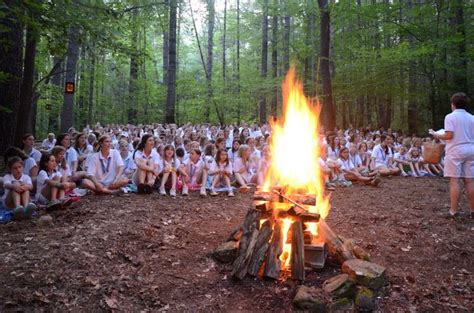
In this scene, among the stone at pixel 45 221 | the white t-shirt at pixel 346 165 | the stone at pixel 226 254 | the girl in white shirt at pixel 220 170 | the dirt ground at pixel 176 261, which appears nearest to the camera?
the dirt ground at pixel 176 261

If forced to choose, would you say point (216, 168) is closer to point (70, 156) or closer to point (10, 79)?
point (70, 156)

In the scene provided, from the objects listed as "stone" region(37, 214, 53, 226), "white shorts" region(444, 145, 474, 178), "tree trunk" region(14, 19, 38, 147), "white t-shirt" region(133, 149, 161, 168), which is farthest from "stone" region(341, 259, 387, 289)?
"tree trunk" region(14, 19, 38, 147)

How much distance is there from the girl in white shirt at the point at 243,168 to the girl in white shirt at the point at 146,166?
2225 mm

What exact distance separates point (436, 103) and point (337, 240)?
48.8 feet

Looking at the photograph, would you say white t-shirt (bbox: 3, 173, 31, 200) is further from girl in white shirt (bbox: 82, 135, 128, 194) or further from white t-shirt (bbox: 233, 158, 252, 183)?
white t-shirt (bbox: 233, 158, 252, 183)

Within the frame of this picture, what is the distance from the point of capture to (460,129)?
20.1 feet

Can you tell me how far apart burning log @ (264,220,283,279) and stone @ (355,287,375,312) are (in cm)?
93

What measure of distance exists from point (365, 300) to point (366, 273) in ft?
1.00

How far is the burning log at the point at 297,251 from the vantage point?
4062mm

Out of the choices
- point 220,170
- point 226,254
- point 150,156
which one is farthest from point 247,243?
point 150,156

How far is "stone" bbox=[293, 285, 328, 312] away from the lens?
3.56m

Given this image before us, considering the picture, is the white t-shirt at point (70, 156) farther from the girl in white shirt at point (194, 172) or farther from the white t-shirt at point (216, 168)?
the white t-shirt at point (216, 168)

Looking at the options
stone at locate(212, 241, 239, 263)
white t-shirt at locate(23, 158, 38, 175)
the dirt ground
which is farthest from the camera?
white t-shirt at locate(23, 158, 38, 175)

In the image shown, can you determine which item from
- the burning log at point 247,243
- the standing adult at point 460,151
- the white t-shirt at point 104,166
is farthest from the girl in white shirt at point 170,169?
the standing adult at point 460,151
